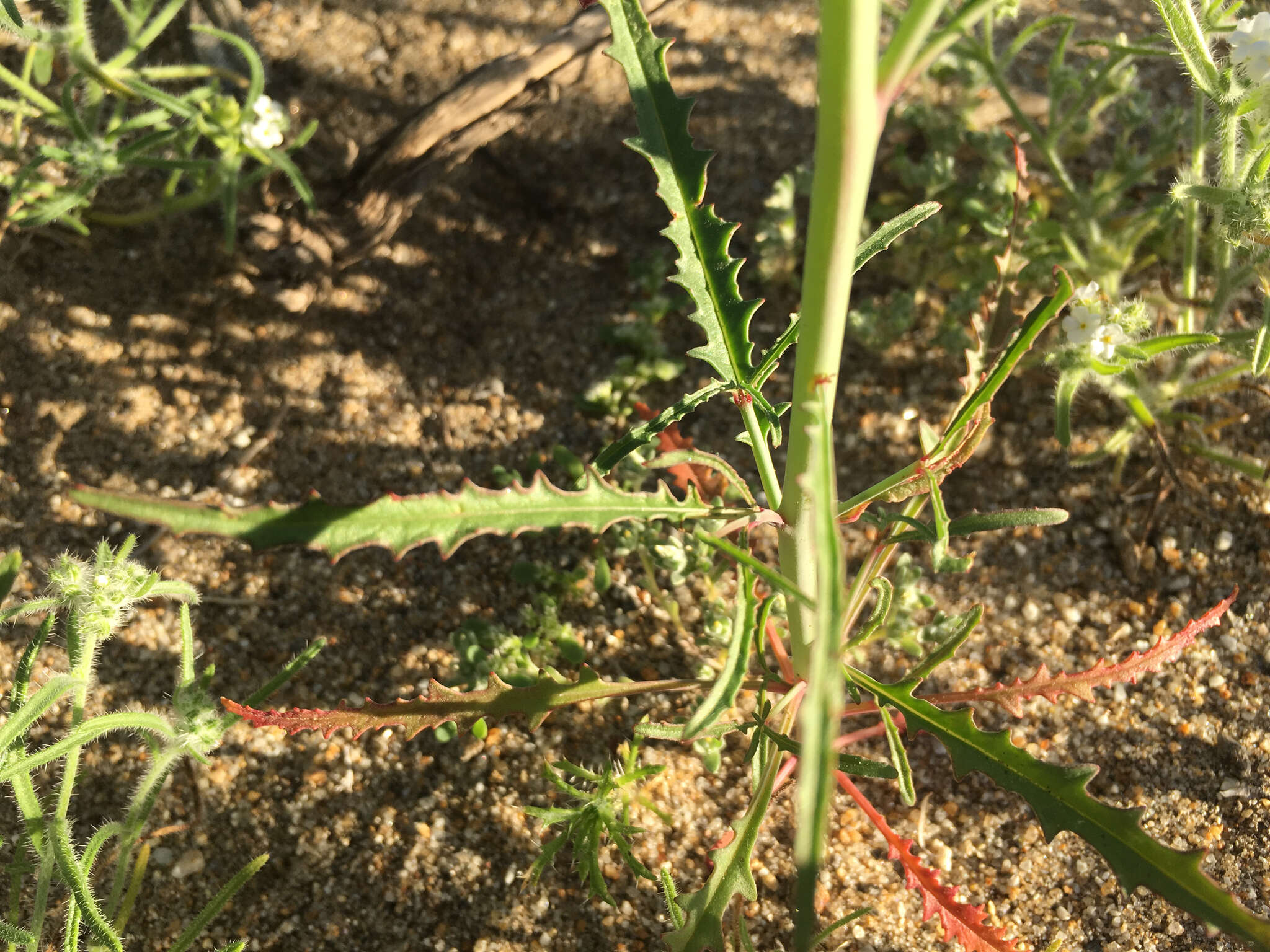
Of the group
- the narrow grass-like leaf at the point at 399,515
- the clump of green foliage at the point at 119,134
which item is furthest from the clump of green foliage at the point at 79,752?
the clump of green foliage at the point at 119,134

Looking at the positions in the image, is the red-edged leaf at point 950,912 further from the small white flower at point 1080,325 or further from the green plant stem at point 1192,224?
the green plant stem at point 1192,224

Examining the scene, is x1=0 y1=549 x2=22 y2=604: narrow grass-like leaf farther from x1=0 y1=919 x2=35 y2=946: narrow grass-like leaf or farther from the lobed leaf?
the lobed leaf

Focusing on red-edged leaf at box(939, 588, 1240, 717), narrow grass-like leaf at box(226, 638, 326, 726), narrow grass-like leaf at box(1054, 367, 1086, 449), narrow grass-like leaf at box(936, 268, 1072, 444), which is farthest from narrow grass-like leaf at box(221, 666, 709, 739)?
narrow grass-like leaf at box(1054, 367, 1086, 449)

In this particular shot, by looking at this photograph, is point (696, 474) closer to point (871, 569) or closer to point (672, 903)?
point (871, 569)

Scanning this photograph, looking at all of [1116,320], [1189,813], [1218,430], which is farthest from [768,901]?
[1218,430]

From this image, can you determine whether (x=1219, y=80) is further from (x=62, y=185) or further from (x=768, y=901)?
(x=62, y=185)

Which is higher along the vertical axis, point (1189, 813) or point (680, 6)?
point (680, 6)
